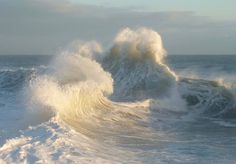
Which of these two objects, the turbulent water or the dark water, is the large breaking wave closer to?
the turbulent water

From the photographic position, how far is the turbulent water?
10.2m

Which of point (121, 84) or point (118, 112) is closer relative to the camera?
point (118, 112)

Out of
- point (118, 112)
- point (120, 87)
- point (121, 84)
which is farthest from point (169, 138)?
point (121, 84)

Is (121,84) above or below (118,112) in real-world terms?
above

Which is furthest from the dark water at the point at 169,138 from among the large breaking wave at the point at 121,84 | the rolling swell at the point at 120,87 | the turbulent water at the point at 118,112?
the large breaking wave at the point at 121,84

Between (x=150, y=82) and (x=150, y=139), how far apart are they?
35.5ft

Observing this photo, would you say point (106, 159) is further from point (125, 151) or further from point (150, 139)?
point (150, 139)

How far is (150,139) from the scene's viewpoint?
12.6 metres

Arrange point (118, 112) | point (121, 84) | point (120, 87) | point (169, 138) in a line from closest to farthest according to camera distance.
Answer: point (169, 138), point (118, 112), point (120, 87), point (121, 84)

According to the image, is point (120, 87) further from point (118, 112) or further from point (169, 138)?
point (169, 138)

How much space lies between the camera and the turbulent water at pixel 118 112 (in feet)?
33.3

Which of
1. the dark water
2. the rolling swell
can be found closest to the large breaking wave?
the rolling swell

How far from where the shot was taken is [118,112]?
1730cm

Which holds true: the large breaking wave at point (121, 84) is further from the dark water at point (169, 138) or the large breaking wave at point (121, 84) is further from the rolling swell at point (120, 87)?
the dark water at point (169, 138)
